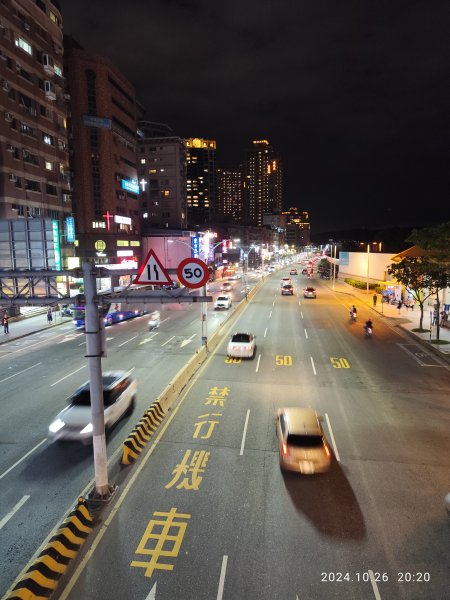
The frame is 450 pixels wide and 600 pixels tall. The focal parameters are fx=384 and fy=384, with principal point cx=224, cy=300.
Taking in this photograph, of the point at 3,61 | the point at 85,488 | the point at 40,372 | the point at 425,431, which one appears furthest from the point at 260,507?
the point at 3,61

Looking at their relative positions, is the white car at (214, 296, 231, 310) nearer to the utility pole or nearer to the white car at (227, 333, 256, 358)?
the white car at (227, 333, 256, 358)

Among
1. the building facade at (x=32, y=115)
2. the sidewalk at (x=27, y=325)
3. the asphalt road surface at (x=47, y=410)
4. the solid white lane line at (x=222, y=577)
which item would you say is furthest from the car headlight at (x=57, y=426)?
the building facade at (x=32, y=115)

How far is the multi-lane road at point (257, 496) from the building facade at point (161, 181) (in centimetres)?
9755

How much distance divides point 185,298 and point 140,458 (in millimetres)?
6437

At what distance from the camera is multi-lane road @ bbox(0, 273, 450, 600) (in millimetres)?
8672

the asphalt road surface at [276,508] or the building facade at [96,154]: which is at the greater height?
the building facade at [96,154]

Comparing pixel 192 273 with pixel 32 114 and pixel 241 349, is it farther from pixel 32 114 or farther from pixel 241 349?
pixel 32 114

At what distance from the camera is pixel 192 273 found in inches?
444

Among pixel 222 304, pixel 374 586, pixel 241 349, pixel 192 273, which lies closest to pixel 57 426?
pixel 192 273

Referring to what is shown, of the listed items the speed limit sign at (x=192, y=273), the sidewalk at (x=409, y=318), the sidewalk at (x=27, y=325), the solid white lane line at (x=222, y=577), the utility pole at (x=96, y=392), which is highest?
the speed limit sign at (x=192, y=273)

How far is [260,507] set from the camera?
11.1m

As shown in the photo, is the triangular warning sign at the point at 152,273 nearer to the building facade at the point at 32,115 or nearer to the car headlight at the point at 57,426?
the car headlight at the point at 57,426

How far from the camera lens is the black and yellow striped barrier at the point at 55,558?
8.12 meters

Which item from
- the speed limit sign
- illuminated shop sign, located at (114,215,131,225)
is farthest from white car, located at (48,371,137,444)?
illuminated shop sign, located at (114,215,131,225)
